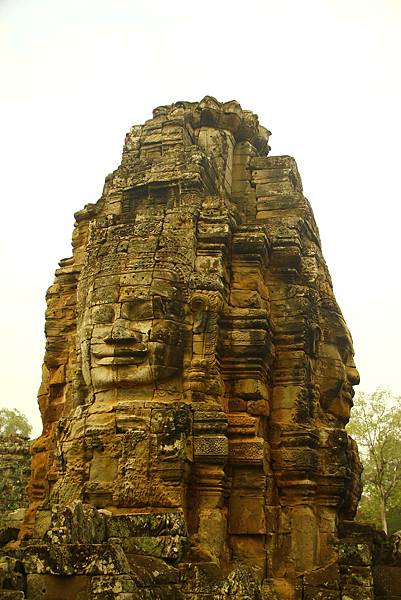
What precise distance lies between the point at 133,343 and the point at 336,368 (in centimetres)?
385

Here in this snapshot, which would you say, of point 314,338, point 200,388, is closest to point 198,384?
point 200,388

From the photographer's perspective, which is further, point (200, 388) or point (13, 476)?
point (13, 476)

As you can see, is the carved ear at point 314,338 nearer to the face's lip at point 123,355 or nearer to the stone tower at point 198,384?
the stone tower at point 198,384

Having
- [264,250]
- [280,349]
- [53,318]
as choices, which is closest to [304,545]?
[280,349]

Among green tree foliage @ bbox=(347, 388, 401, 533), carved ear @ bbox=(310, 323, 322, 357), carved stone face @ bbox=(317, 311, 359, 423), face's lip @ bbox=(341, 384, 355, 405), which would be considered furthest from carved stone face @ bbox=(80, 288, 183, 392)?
green tree foliage @ bbox=(347, 388, 401, 533)

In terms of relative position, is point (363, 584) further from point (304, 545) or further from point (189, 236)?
point (189, 236)

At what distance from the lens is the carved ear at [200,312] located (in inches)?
438

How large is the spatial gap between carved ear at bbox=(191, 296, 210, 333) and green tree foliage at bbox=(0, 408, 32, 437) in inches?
1334

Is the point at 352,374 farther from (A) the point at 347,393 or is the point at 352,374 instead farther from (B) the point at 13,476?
(B) the point at 13,476

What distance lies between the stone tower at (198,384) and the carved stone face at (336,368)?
0.04 metres

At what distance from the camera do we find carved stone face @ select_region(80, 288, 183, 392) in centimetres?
1074

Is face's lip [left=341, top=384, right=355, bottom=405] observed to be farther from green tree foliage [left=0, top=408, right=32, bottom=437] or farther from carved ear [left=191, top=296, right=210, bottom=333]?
green tree foliage [left=0, top=408, right=32, bottom=437]

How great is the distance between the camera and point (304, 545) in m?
10.9

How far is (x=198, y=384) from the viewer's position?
10750 millimetres
